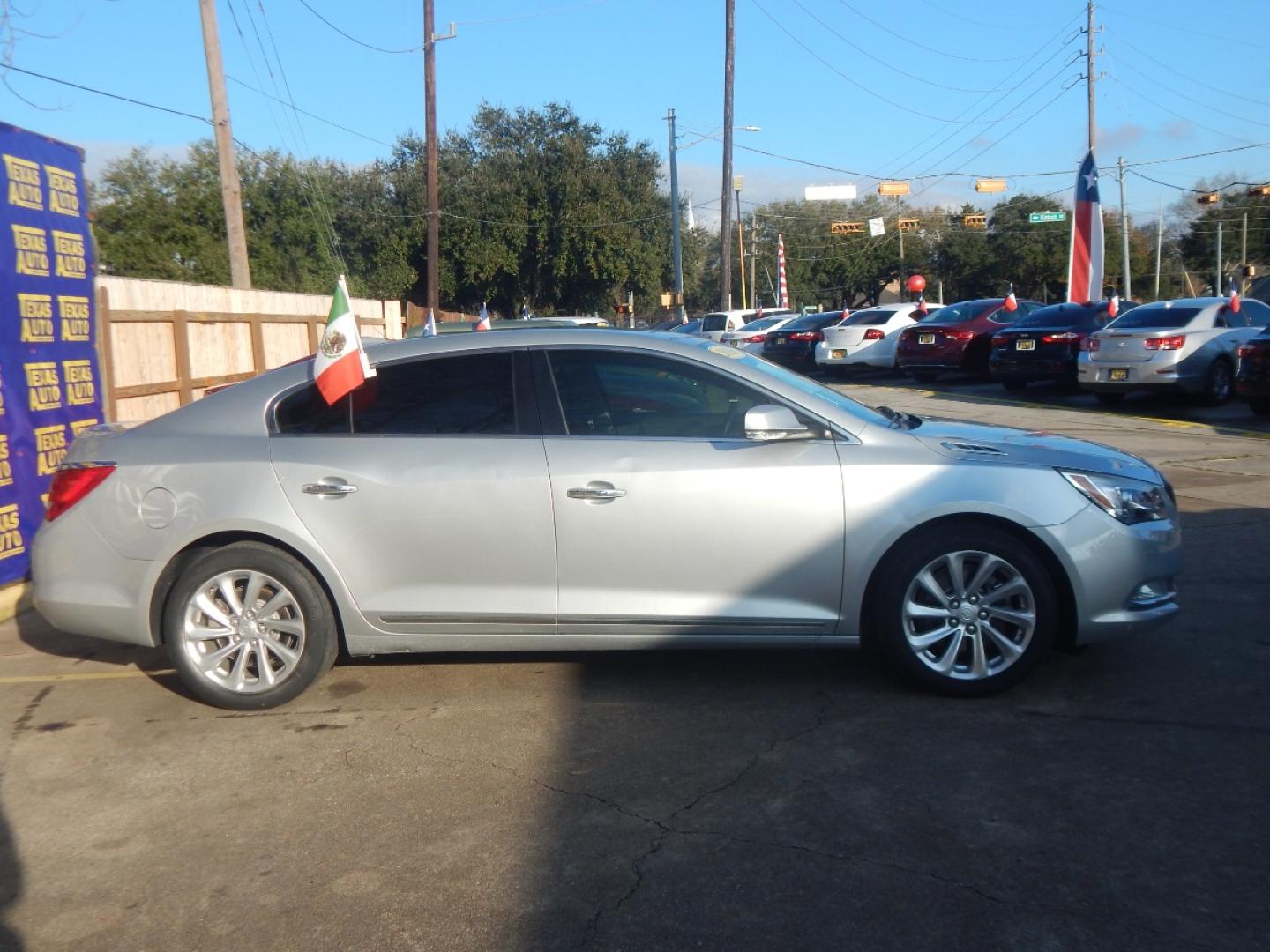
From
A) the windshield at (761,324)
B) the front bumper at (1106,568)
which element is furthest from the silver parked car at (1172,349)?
the windshield at (761,324)

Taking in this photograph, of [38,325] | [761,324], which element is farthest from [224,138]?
[761,324]

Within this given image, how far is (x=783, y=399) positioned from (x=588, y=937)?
256cm

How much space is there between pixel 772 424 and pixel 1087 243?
1884cm

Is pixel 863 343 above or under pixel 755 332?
under

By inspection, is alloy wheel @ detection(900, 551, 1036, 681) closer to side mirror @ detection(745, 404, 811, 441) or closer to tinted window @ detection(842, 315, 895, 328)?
side mirror @ detection(745, 404, 811, 441)

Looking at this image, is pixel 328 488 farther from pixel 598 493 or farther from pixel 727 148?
pixel 727 148

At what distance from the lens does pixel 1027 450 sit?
5.17 m

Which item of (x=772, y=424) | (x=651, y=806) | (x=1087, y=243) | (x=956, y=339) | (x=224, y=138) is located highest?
(x=224, y=138)

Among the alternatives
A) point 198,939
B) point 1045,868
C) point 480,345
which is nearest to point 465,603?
point 480,345

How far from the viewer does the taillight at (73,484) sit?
528cm

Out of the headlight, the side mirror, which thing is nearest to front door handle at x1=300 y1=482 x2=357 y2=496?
the side mirror

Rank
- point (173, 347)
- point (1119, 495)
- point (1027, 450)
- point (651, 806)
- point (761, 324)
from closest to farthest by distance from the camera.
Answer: point (651, 806) < point (1119, 495) < point (1027, 450) < point (173, 347) < point (761, 324)

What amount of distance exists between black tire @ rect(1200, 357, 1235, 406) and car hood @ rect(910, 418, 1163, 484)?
12030 mm

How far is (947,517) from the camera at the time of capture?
497 cm
